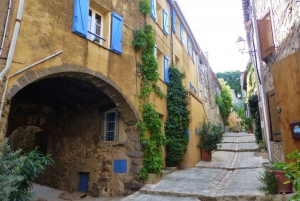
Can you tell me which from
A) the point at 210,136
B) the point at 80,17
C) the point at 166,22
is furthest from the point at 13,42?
the point at 210,136

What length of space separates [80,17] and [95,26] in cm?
98

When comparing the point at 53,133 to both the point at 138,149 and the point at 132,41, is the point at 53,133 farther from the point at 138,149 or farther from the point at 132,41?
the point at 132,41

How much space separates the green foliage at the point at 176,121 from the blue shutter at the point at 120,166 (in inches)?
84.4

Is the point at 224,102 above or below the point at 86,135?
above

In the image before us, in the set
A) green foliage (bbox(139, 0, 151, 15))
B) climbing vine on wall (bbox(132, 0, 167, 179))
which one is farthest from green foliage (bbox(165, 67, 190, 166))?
green foliage (bbox(139, 0, 151, 15))

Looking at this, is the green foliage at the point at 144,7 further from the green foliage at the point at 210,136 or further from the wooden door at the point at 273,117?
the green foliage at the point at 210,136

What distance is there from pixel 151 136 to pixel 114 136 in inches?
50.5

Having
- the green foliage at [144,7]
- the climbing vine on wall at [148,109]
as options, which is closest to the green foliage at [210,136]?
the climbing vine on wall at [148,109]

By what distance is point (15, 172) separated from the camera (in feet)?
11.5

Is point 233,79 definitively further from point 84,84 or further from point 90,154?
point 84,84

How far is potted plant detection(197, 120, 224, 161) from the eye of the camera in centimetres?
992

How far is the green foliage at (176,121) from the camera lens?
8641 millimetres

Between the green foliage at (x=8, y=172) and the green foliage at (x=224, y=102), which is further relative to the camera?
the green foliage at (x=224, y=102)

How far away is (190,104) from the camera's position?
9516 millimetres
